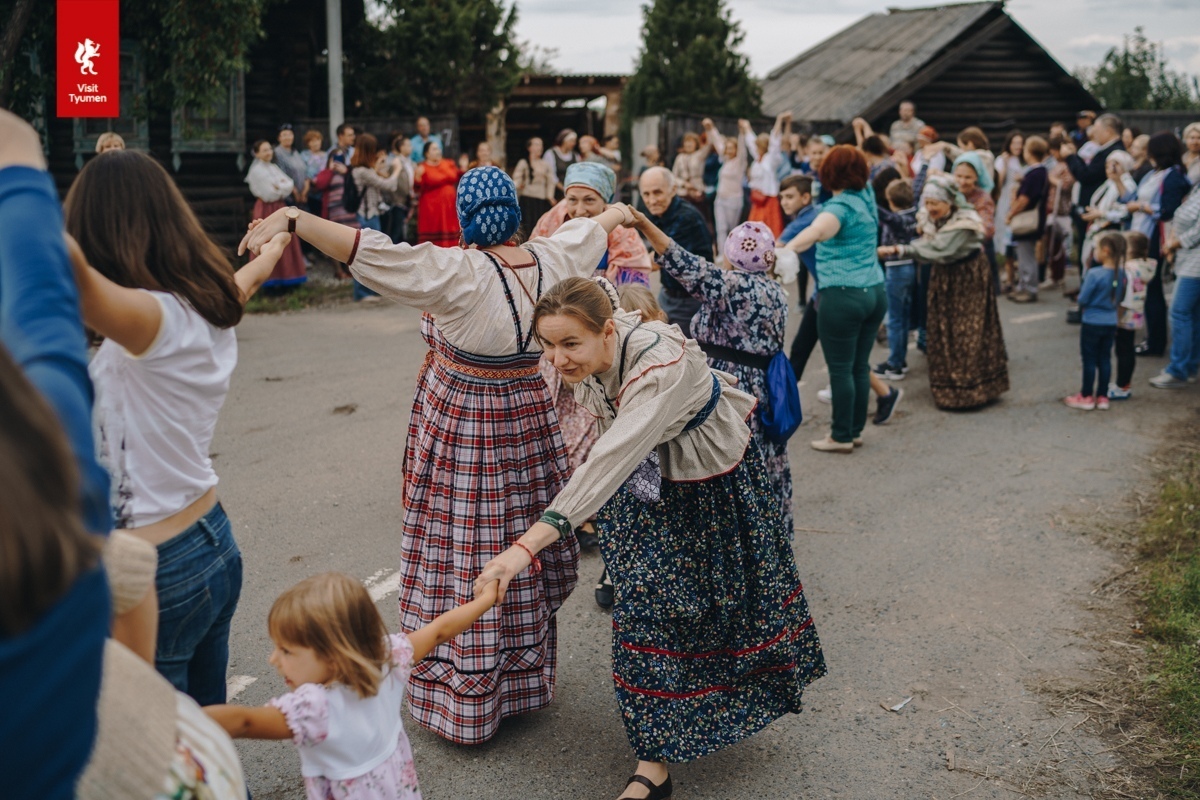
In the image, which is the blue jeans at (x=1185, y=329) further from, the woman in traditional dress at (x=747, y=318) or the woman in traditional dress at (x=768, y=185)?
the woman in traditional dress at (x=768, y=185)

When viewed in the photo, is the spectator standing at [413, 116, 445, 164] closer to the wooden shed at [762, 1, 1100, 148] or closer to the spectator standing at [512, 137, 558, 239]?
the spectator standing at [512, 137, 558, 239]

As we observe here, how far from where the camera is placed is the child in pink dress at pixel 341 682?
2404 mm

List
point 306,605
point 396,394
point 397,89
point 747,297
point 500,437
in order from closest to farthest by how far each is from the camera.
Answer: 1. point 306,605
2. point 500,437
3. point 747,297
4. point 396,394
5. point 397,89

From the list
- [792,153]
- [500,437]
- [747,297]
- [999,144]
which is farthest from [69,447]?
[999,144]

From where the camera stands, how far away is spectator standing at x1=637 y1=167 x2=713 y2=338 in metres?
6.09

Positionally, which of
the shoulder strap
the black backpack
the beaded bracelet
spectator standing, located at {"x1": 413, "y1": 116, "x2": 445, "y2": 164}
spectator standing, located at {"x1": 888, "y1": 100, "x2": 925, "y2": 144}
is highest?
spectator standing, located at {"x1": 888, "y1": 100, "x2": 925, "y2": 144}

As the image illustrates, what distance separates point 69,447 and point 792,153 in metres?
15.3

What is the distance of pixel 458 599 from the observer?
3.75 metres

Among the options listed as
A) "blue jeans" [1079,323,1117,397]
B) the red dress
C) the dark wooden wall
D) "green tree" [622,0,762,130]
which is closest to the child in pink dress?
"blue jeans" [1079,323,1117,397]

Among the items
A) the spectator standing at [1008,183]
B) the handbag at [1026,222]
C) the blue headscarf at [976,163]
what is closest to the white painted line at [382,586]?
the blue headscarf at [976,163]

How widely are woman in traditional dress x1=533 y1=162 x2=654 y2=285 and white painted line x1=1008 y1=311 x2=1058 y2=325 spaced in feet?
21.2

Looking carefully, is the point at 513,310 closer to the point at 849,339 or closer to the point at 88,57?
the point at 849,339

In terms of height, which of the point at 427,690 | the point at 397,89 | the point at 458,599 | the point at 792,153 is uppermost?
the point at 397,89

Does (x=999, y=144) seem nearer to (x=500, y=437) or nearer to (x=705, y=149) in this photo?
(x=705, y=149)
